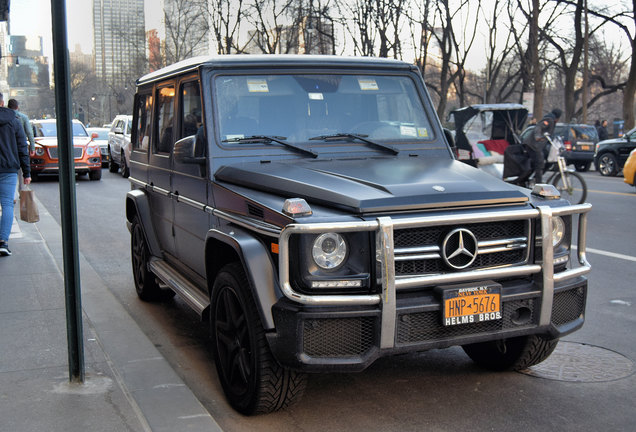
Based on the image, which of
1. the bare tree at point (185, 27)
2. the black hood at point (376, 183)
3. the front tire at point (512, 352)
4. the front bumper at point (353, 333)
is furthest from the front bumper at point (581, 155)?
the bare tree at point (185, 27)

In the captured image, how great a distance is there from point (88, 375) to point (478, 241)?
8.13 ft

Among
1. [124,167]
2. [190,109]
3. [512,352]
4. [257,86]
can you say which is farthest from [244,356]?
[124,167]

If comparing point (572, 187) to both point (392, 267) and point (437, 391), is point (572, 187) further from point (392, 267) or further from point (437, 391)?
point (392, 267)

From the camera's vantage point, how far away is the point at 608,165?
24812 millimetres

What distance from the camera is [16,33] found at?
11852mm

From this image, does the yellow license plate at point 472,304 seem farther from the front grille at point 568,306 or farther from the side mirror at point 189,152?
the side mirror at point 189,152

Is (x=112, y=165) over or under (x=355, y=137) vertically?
under

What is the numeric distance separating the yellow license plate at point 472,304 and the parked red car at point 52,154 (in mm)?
18827

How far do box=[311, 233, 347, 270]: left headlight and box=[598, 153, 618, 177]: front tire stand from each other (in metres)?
22.9

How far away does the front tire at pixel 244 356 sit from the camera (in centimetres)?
390

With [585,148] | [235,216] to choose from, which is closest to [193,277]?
[235,216]

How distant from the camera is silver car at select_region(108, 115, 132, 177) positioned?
23406mm

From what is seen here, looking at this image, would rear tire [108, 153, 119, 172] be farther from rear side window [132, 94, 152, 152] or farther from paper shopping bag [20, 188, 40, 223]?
rear side window [132, 94, 152, 152]

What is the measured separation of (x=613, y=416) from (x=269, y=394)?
6.34ft
